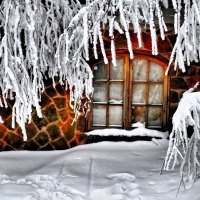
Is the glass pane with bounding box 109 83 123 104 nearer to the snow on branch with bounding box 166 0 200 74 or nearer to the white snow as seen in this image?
the white snow

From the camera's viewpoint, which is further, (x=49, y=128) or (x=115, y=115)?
(x=115, y=115)

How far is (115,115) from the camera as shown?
6.01 meters

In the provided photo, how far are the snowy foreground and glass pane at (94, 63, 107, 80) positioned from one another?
4.15 feet

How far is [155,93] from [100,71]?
3.69 ft

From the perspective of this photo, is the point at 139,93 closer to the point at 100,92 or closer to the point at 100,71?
the point at 100,92

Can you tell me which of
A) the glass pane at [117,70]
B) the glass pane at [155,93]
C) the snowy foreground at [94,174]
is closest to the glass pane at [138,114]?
the glass pane at [155,93]

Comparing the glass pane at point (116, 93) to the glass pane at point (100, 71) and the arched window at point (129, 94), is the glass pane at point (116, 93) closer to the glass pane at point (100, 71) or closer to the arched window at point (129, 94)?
the arched window at point (129, 94)

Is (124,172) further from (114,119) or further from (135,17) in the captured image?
(135,17)

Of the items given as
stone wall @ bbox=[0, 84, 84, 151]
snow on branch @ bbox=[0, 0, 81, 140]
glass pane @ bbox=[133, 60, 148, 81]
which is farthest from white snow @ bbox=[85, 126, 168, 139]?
snow on branch @ bbox=[0, 0, 81, 140]

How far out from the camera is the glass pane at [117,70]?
586 cm

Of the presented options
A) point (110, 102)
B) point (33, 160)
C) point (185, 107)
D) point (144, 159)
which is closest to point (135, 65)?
point (110, 102)

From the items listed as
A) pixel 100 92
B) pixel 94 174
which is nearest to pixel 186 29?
pixel 94 174

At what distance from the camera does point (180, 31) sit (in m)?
3.25

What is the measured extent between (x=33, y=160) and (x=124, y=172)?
5.53 feet
